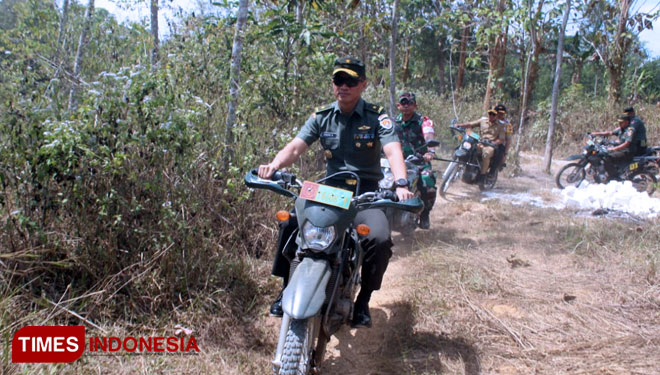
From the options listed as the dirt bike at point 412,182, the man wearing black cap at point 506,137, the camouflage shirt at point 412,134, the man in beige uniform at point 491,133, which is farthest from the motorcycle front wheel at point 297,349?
the man wearing black cap at point 506,137

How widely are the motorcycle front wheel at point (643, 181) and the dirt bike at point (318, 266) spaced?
779 cm

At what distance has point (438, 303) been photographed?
11.8ft

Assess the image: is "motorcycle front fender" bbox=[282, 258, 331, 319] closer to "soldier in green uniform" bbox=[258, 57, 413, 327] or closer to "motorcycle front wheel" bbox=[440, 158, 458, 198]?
"soldier in green uniform" bbox=[258, 57, 413, 327]

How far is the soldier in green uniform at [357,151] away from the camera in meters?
2.86

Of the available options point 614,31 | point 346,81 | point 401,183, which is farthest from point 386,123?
point 614,31

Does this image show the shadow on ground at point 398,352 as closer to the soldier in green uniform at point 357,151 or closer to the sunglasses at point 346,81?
the soldier in green uniform at point 357,151

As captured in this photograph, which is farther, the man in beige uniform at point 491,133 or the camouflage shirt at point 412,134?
Answer: the man in beige uniform at point 491,133

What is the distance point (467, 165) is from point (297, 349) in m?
6.79

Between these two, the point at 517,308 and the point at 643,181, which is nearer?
the point at 517,308

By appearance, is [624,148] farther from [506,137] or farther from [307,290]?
[307,290]

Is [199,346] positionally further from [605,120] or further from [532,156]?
[605,120]

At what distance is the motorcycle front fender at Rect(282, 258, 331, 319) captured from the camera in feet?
7.40

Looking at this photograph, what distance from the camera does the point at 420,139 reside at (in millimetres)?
6055

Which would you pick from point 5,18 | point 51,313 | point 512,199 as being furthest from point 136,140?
point 5,18
